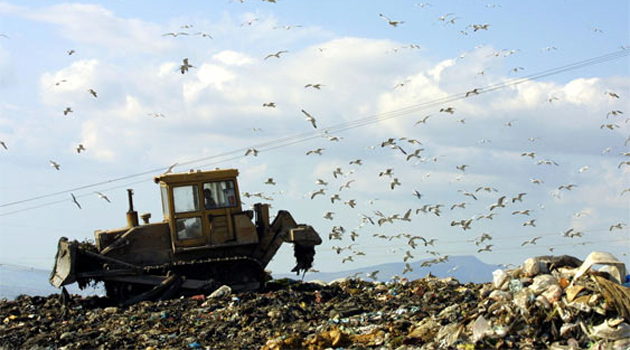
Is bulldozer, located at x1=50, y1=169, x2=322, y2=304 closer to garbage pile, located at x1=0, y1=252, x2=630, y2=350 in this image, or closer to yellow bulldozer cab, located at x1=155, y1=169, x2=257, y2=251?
yellow bulldozer cab, located at x1=155, y1=169, x2=257, y2=251

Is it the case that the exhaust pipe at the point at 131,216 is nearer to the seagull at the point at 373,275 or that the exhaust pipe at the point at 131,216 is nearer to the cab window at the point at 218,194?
the cab window at the point at 218,194

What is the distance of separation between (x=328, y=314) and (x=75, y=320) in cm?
466

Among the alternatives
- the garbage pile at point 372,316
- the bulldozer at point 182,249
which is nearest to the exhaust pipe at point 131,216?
the bulldozer at point 182,249

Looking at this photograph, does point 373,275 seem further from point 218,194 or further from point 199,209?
point 199,209

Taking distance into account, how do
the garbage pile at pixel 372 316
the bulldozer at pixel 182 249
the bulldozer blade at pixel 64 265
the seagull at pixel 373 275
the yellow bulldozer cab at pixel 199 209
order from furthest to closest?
the seagull at pixel 373 275 < the yellow bulldozer cab at pixel 199 209 < the bulldozer at pixel 182 249 < the bulldozer blade at pixel 64 265 < the garbage pile at pixel 372 316

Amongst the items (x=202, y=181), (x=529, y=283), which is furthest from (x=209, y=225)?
(x=529, y=283)

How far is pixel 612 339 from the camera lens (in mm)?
8203

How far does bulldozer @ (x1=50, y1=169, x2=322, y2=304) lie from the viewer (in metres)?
15.3

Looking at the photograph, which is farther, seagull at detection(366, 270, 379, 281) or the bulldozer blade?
seagull at detection(366, 270, 379, 281)

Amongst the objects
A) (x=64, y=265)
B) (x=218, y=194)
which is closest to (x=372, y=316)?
(x=218, y=194)

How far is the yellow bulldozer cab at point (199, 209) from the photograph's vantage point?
50.8ft

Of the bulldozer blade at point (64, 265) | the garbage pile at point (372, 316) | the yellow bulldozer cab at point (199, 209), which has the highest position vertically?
the yellow bulldozer cab at point (199, 209)

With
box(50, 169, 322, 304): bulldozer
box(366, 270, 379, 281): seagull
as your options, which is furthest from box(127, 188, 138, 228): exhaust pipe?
box(366, 270, 379, 281): seagull

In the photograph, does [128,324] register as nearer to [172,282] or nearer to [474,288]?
[172,282]
